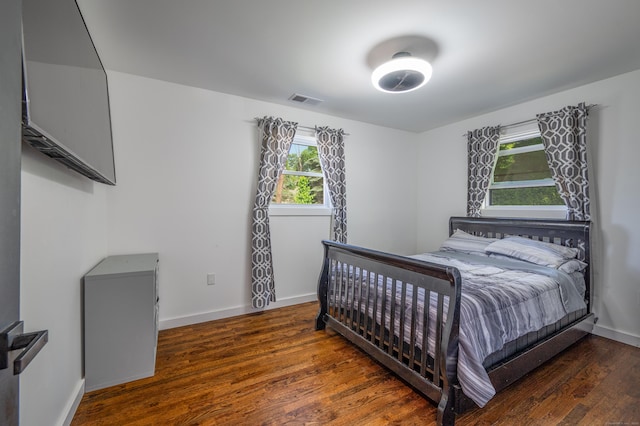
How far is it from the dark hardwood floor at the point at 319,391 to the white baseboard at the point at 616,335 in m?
0.16

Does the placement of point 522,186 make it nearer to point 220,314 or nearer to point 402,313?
point 402,313

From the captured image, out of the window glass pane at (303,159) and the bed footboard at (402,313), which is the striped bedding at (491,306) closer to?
the bed footboard at (402,313)

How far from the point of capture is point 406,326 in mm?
1889

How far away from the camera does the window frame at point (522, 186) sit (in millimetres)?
3047

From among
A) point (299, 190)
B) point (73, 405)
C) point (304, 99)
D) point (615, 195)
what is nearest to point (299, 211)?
point (299, 190)

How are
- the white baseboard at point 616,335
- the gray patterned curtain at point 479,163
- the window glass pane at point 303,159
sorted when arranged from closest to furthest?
1. the white baseboard at point 616,335
2. the gray patterned curtain at point 479,163
3. the window glass pane at point 303,159

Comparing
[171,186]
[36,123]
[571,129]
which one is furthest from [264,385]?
[571,129]

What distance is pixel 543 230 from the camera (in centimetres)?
293

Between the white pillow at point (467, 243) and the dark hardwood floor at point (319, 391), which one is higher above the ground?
the white pillow at point (467, 243)

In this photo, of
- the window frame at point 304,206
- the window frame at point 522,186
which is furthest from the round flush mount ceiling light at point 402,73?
the window frame at point 522,186

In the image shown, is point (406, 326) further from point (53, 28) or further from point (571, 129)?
point (571, 129)

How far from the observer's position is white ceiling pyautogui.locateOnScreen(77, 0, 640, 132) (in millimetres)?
1741

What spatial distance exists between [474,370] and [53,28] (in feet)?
8.44

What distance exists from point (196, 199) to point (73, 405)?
5.99 ft
